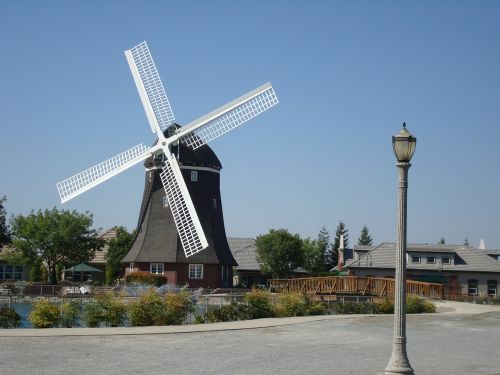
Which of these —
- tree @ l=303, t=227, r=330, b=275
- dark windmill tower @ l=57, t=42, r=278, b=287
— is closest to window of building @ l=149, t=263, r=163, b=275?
dark windmill tower @ l=57, t=42, r=278, b=287

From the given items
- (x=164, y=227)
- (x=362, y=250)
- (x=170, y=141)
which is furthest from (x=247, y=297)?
(x=362, y=250)

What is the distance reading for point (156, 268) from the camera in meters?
54.4

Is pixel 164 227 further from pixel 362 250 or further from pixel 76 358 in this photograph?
pixel 76 358

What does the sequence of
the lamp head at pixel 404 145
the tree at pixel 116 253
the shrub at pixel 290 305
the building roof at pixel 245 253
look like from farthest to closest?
the building roof at pixel 245 253 < the tree at pixel 116 253 < the shrub at pixel 290 305 < the lamp head at pixel 404 145

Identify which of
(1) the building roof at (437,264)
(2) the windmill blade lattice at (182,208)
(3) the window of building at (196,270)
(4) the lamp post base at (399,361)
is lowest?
(4) the lamp post base at (399,361)

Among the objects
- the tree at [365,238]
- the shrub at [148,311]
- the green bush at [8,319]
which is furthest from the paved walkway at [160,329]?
the tree at [365,238]

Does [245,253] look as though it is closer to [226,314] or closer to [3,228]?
[3,228]

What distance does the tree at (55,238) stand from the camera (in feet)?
218

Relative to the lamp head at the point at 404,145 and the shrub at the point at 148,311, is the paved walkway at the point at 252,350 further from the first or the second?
the lamp head at the point at 404,145

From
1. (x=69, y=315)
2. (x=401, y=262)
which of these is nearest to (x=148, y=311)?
(x=69, y=315)

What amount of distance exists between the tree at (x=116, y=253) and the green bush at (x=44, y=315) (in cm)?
4440

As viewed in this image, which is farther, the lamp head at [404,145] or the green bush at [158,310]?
the green bush at [158,310]

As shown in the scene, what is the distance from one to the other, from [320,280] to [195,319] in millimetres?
19229

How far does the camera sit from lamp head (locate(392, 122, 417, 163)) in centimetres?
1318
